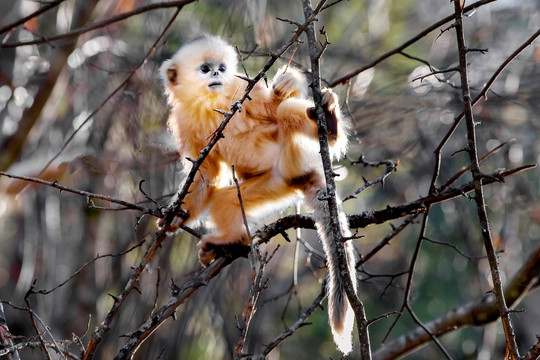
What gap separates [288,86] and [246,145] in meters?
0.42

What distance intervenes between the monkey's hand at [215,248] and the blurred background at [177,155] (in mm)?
713

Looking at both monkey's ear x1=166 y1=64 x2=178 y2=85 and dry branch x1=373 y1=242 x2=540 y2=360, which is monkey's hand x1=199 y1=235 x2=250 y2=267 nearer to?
dry branch x1=373 y1=242 x2=540 y2=360

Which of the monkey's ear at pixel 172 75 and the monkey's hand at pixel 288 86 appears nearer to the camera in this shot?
the monkey's hand at pixel 288 86

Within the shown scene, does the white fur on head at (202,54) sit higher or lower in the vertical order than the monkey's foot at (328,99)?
higher

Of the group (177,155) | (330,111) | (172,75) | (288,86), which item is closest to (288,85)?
(288,86)

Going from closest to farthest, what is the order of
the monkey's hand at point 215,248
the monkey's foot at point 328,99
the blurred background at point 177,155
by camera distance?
the monkey's foot at point 328,99 → the monkey's hand at point 215,248 → the blurred background at point 177,155

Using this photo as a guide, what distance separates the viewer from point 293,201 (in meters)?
3.53

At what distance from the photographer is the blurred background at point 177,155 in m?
4.70

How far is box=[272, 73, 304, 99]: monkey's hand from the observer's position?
3.18 metres

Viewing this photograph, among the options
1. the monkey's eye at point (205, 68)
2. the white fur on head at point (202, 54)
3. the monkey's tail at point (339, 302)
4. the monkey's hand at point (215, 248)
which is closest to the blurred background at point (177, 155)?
the white fur on head at point (202, 54)

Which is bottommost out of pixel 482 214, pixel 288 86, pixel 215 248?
pixel 482 214

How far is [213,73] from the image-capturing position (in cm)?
354

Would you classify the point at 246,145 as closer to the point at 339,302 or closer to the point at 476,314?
the point at 339,302

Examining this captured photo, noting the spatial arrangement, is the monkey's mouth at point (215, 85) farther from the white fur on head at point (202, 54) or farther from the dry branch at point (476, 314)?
the dry branch at point (476, 314)
